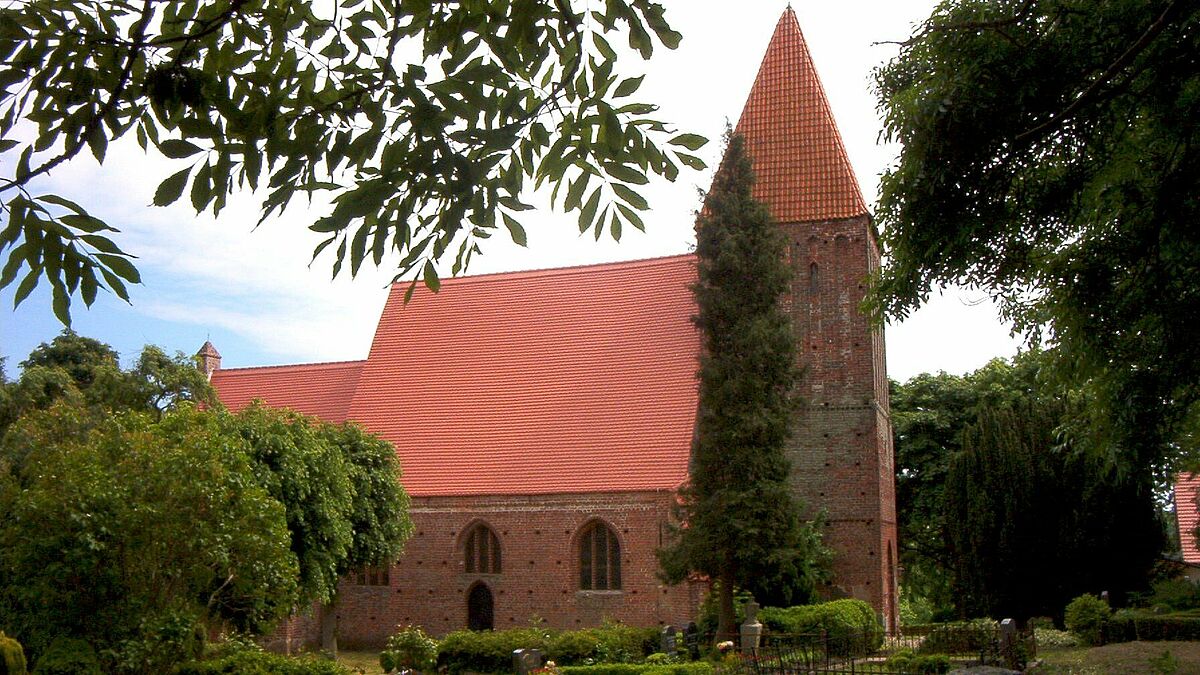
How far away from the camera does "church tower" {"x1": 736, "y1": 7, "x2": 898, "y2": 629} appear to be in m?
27.8

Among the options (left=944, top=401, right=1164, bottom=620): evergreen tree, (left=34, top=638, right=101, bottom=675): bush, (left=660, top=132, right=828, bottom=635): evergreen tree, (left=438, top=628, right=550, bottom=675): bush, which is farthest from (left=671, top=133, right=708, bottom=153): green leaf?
(left=944, top=401, right=1164, bottom=620): evergreen tree

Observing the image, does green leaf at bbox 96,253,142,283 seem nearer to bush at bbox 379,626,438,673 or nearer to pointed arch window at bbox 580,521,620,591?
bush at bbox 379,626,438,673

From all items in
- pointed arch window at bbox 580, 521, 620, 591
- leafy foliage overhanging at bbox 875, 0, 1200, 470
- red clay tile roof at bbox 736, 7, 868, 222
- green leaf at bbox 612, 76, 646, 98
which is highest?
red clay tile roof at bbox 736, 7, 868, 222

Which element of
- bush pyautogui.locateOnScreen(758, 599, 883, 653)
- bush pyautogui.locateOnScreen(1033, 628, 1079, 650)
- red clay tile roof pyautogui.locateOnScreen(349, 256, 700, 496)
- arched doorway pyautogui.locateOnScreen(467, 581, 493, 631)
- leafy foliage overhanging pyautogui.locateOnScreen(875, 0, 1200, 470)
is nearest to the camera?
leafy foliage overhanging pyautogui.locateOnScreen(875, 0, 1200, 470)

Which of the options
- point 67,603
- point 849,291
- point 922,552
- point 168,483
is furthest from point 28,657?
point 922,552

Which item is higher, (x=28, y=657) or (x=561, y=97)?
(x=561, y=97)

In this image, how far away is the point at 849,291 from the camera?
1129 inches

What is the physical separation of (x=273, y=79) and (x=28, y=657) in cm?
1592

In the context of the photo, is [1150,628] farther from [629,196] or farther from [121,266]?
[121,266]

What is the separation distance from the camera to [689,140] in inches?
163

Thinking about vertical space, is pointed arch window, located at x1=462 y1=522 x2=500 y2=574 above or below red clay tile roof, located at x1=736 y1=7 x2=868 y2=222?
below

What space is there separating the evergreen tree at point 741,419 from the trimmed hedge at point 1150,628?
593 centimetres

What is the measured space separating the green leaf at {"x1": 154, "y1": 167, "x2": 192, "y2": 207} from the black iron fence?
45.9 feet

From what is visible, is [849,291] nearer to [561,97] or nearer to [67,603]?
[67,603]
